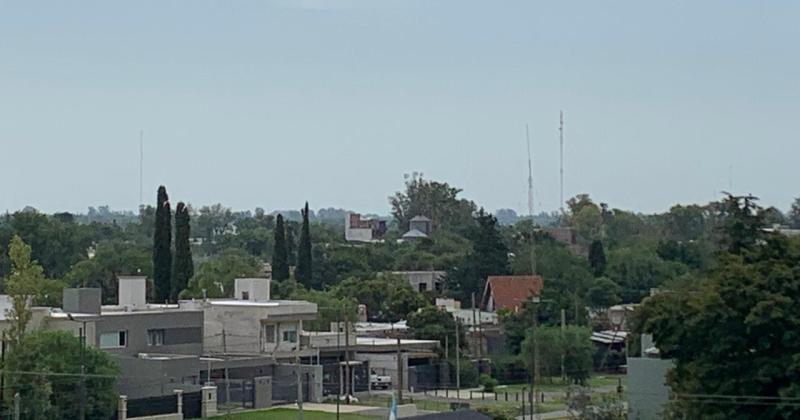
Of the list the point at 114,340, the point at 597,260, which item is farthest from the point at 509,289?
the point at 114,340

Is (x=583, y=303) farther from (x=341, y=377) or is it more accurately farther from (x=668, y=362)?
(x=668, y=362)

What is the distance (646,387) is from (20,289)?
598 inches

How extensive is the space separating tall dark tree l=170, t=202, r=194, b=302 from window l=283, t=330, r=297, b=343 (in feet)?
24.6

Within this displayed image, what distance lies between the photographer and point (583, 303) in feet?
200

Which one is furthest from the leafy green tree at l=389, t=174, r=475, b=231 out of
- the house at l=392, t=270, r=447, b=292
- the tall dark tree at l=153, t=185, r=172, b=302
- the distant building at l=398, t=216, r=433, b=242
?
the tall dark tree at l=153, t=185, r=172, b=302

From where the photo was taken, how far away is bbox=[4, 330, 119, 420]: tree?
34.2 metres

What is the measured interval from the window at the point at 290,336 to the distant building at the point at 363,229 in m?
61.3

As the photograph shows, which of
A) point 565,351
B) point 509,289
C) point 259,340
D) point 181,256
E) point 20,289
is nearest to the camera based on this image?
point 20,289

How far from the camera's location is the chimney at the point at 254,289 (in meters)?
49.7

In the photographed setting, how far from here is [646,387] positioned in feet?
103

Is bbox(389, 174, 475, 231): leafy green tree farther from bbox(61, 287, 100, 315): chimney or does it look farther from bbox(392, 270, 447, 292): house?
bbox(61, 287, 100, 315): chimney

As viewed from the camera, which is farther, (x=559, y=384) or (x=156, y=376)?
(x=559, y=384)

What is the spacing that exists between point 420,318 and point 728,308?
96.3 ft

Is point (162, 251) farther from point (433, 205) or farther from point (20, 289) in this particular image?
point (433, 205)
